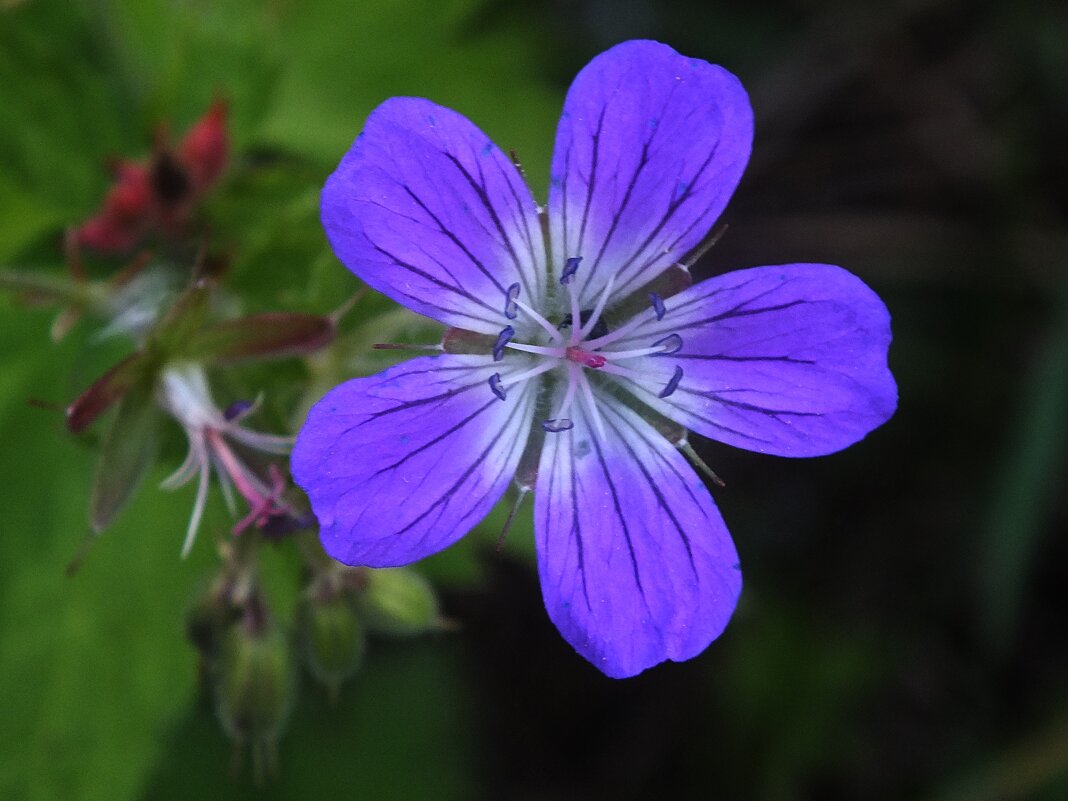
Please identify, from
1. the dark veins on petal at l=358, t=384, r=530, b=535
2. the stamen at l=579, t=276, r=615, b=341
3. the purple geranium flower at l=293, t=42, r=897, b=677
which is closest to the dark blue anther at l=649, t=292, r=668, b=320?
the purple geranium flower at l=293, t=42, r=897, b=677

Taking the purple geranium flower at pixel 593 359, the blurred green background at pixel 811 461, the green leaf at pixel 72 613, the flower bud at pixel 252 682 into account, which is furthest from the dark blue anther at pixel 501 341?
the blurred green background at pixel 811 461

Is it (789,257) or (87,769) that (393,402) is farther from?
(789,257)

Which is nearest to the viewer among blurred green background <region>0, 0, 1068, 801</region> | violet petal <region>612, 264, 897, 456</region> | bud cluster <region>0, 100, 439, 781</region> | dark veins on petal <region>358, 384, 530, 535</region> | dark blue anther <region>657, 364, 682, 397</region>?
dark veins on petal <region>358, 384, 530, 535</region>

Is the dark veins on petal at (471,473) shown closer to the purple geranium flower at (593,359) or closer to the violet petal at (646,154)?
the purple geranium flower at (593,359)

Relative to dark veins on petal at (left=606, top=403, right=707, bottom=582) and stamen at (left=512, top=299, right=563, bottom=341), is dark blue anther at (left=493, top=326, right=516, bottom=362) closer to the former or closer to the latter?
stamen at (left=512, top=299, right=563, bottom=341)

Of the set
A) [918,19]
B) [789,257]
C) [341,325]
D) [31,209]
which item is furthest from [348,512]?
[918,19]
